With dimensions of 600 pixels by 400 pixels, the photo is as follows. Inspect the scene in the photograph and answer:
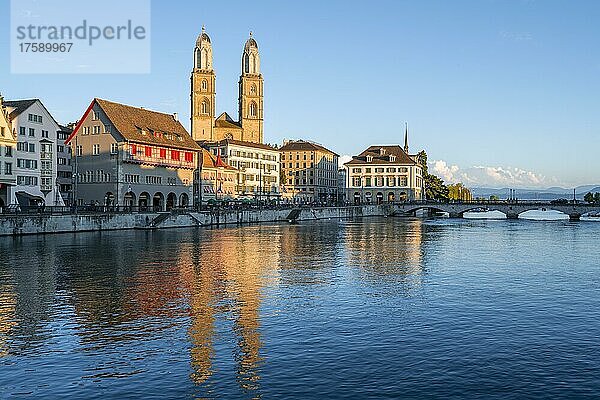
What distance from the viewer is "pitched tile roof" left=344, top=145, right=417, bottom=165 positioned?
171875 millimetres

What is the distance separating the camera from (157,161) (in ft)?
331

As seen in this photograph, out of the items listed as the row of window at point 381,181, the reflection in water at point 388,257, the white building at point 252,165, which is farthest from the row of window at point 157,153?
the row of window at point 381,181

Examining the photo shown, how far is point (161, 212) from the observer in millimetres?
88062

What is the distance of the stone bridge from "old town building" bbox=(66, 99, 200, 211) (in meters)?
62.6

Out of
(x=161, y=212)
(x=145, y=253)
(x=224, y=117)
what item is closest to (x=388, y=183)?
(x=224, y=117)

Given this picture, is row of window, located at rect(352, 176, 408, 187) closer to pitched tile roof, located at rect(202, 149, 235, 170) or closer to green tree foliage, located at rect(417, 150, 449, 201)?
green tree foliage, located at rect(417, 150, 449, 201)

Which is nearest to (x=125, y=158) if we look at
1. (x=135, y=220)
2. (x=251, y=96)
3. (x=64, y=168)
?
(x=135, y=220)

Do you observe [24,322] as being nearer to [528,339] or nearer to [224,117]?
[528,339]

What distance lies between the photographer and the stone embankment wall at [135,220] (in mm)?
67875

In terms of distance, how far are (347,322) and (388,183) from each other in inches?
5840

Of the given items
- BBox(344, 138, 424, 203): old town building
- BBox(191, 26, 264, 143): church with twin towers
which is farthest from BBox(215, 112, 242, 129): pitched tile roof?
BBox(344, 138, 424, 203): old town building

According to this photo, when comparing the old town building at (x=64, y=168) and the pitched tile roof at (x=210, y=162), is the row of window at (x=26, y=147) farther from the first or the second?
the pitched tile roof at (x=210, y=162)

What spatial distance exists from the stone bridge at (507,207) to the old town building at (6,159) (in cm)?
9018

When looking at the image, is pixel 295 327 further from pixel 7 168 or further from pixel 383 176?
pixel 383 176
